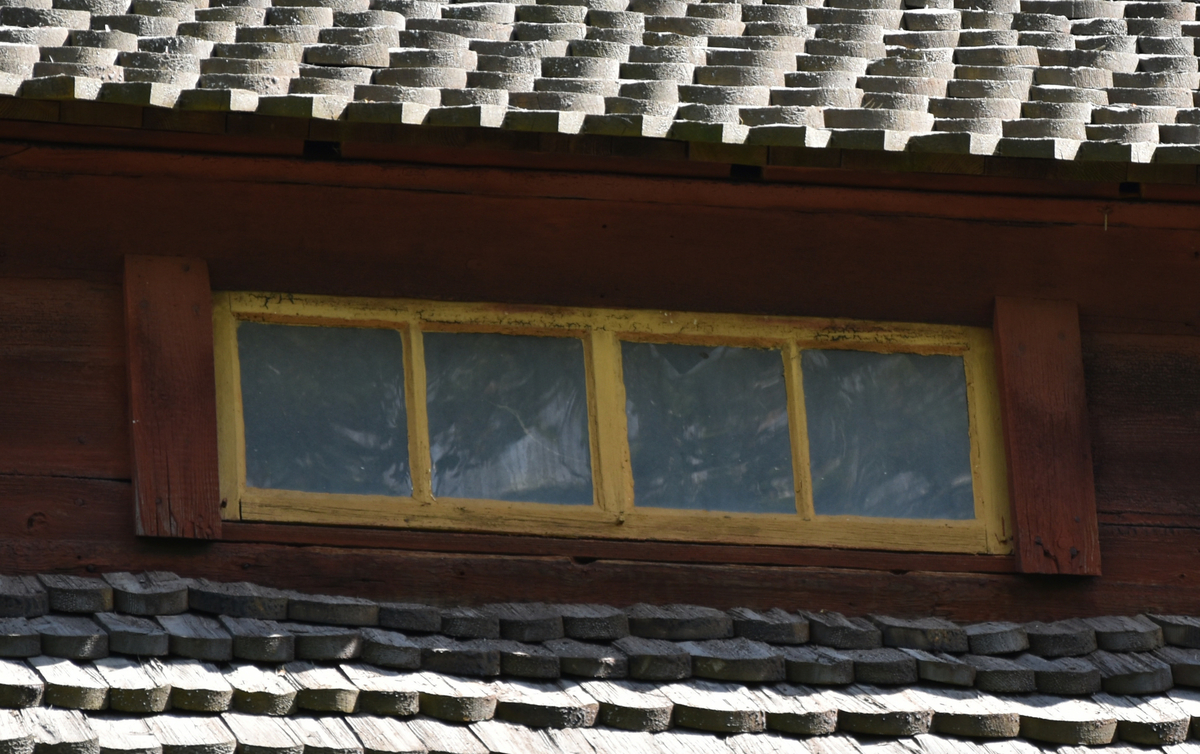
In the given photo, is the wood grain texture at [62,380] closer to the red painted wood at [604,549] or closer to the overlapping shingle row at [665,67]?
the red painted wood at [604,549]

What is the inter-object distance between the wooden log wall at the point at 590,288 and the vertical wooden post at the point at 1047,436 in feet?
0.26

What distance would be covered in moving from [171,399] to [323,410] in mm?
424

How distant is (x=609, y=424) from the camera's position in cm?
442

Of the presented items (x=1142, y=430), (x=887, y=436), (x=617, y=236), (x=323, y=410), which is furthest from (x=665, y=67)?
(x=1142, y=430)

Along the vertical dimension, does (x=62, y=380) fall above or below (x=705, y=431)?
above

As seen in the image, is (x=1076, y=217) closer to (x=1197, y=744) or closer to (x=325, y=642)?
(x=1197, y=744)

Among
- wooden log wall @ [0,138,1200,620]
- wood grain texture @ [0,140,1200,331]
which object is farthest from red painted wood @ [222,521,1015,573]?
wood grain texture @ [0,140,1200,331]

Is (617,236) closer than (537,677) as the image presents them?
No

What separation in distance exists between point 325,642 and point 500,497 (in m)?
0.75

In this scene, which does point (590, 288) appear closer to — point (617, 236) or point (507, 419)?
point (617, 236)

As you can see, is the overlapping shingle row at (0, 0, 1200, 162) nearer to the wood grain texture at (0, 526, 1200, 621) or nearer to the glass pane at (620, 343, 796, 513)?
the glass pane at (620, 343, 796, 513)

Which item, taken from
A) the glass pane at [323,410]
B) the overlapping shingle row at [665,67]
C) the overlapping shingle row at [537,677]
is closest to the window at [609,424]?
the glass pane at [323,410]

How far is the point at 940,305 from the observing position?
460 cm

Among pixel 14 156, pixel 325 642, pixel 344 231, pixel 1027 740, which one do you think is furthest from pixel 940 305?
pixel 14 156
